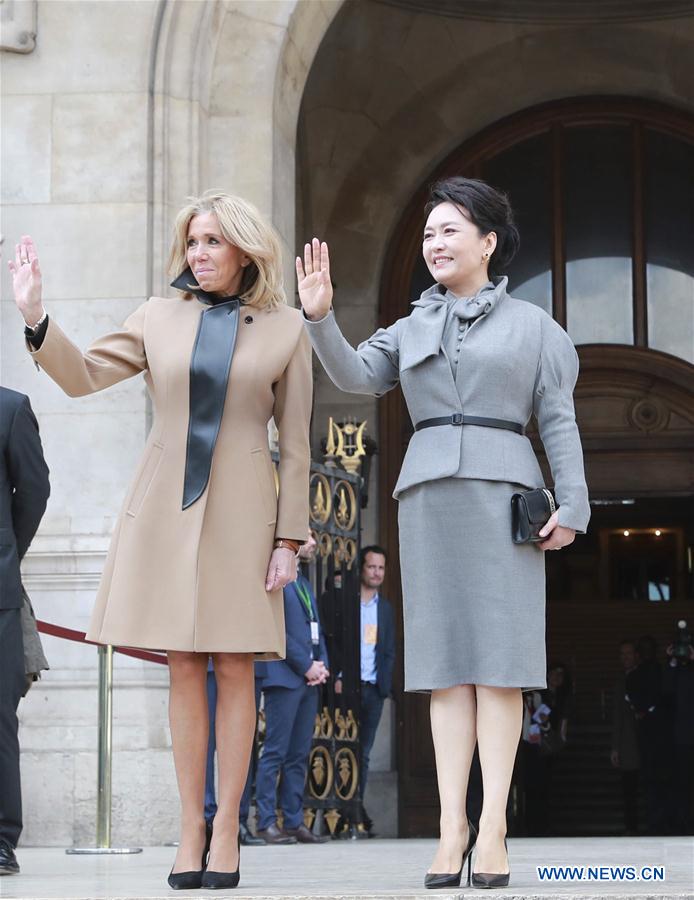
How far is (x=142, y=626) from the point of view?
485 centimetres

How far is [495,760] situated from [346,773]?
5.62 meters

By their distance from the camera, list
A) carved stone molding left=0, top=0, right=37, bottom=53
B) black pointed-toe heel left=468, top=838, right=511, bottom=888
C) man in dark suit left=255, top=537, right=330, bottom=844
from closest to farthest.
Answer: black pointed-toe heel left=468, top=838, right=511, bottom=888, man in dark suit left=255, top=537, right=330, bottom=844, carved stone molding left=0, top=0, right=37, bottom=53

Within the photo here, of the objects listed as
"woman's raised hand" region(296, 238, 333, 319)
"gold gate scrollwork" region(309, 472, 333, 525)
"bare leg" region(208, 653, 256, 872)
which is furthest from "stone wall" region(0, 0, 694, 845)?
"woman's raised hand" region(296, 238, 333, 319)

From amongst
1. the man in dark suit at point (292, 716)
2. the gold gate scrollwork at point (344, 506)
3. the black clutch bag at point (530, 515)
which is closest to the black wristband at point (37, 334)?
the black clutch bag at point (530, 515)

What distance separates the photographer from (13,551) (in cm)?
612

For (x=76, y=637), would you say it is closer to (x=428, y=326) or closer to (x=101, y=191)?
(x=101, y=191)

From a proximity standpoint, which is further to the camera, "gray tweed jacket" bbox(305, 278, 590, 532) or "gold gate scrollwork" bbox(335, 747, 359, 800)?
"gold gate scrollwork" bbox(335, 747, 359, 800)

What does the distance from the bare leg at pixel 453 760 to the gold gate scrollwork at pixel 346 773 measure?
5.39 meters

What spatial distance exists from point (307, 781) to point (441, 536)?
537cm

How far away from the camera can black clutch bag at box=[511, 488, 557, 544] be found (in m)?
4.80

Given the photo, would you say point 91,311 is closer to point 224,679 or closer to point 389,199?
point 224,679

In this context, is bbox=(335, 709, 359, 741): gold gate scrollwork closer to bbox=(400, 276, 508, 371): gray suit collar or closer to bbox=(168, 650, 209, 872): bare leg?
bbox=(168, 650, 209, 872): bare leg

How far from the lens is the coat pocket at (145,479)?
4961 millimetres

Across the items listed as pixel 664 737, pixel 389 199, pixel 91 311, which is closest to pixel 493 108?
pixel 389 199
